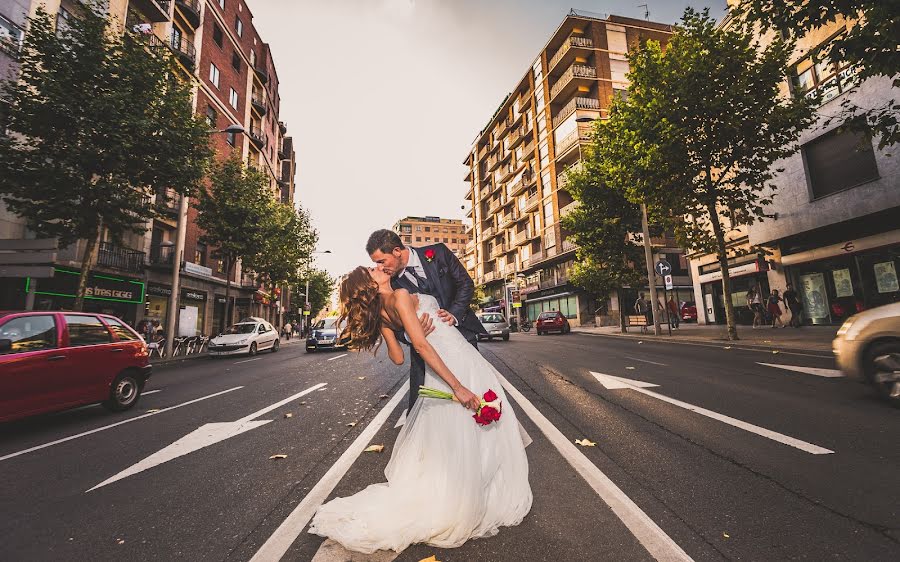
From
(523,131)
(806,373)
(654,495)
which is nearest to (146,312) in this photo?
(654,495)

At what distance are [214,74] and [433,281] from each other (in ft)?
111

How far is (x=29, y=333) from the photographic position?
4984 millimetres

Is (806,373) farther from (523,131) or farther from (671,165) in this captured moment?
(523,131)

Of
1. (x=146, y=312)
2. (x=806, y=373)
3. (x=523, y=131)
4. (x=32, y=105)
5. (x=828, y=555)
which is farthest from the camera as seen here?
(x=523, y=131)

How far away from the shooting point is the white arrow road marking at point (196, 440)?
3512mm

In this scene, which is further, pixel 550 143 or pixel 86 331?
pixel 550 143

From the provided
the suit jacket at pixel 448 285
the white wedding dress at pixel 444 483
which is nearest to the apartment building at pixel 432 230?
the suit jacket at pixel 448 285

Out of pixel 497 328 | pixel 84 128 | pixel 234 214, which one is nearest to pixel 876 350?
pixel 497 328

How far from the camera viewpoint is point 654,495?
8.59 ft

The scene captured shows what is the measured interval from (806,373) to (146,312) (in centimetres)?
2802

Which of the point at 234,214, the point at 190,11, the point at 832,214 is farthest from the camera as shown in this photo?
the point at 190,11

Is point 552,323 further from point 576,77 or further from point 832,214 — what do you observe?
point 576,77

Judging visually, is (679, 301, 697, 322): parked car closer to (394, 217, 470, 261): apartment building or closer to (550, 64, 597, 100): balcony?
(550, 64, 597, 100): balcony

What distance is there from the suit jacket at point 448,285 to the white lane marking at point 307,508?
158 cm
